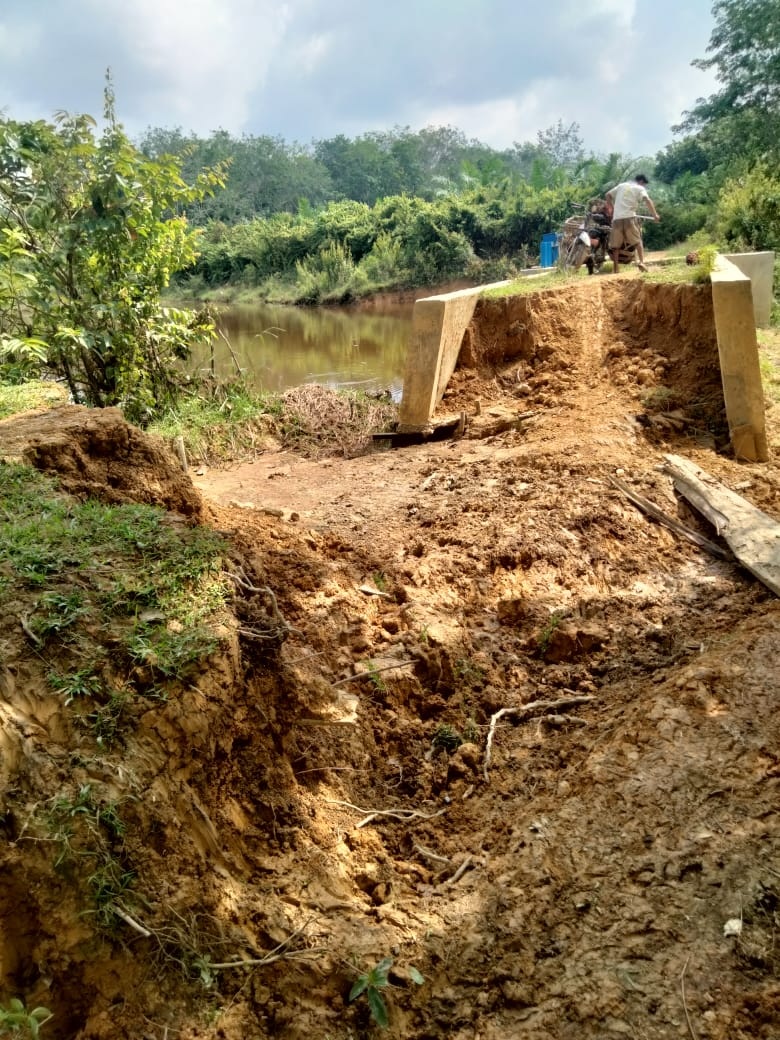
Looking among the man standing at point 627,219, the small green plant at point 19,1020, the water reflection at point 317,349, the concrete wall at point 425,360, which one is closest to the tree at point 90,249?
the water reflection at point 317,349

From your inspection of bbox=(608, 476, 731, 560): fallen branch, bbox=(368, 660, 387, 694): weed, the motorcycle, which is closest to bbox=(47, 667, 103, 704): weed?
bbox=(368, 660, 387, 694): weed

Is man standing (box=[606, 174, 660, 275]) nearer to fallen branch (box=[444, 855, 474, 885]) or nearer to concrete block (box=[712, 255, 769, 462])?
concrete block (box=[712, 255, 769, 462])

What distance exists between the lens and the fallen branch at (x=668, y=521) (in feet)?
15.4

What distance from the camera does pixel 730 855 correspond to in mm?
2219

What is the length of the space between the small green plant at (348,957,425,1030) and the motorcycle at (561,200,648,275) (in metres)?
10.7

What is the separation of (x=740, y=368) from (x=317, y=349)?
1330 cm

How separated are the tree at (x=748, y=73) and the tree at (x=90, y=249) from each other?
67.5ft

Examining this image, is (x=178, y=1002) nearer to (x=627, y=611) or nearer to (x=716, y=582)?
(x=627, y=611)

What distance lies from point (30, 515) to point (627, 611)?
3165 millimetres

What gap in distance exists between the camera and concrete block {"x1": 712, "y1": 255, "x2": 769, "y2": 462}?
5.96m

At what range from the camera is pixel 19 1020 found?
1.48m

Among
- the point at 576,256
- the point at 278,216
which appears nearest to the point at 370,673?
the point at 576,256

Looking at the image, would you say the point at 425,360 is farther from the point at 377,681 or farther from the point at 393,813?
the point at 393,813

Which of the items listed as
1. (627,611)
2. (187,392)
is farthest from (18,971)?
(187,392)
